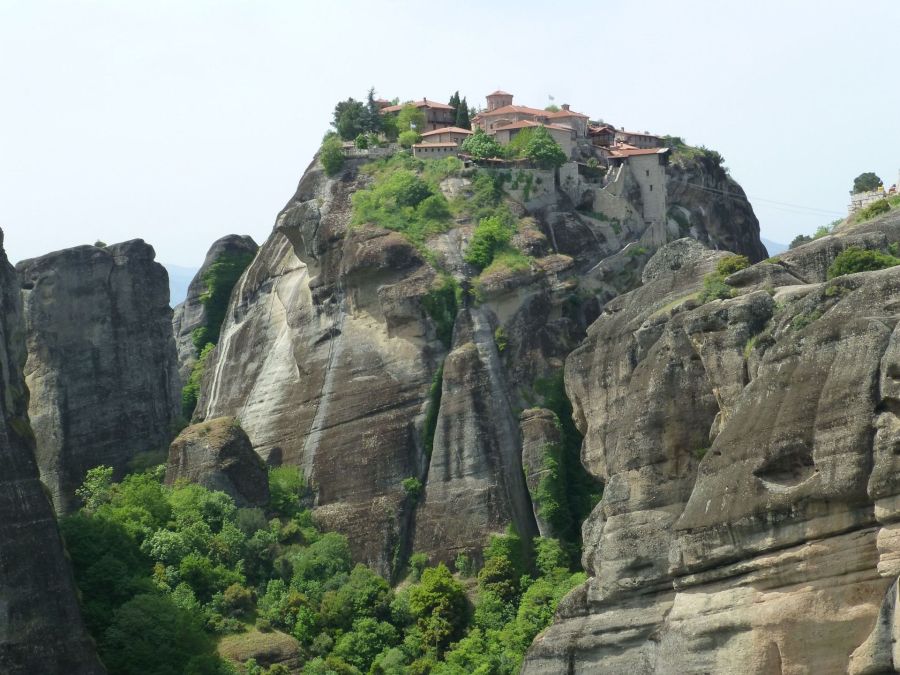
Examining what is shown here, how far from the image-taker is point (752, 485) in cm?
6388

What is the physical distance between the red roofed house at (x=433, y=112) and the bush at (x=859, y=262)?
49.4 metres

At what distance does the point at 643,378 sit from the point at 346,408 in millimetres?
30544

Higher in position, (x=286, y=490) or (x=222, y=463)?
(x=222, y=463)

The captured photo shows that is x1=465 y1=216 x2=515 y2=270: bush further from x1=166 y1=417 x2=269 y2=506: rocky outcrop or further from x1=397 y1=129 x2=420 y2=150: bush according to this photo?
x1=166 y1=417 x2=269 y2=506: rocky outcrop

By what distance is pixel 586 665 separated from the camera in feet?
251

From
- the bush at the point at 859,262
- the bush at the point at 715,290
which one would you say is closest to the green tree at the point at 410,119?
the bush at the point at 715,290

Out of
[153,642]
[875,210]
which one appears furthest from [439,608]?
[875,210]

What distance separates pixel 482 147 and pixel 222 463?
21571mm

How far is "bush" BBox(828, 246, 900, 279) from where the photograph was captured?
239 feet

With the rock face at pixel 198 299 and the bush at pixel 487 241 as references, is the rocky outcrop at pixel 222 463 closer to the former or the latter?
the bush at pixel 487 241

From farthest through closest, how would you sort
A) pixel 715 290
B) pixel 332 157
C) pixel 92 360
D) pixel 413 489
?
pixel 332 157
pixel 92 360
pixel 413 489
pixel 715 290

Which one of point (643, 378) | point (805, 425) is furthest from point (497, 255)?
point (805, 425)

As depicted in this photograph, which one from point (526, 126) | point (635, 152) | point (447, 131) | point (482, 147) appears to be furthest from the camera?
point (635, 152)

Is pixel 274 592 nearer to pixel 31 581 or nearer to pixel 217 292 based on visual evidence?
pixel 31 581
